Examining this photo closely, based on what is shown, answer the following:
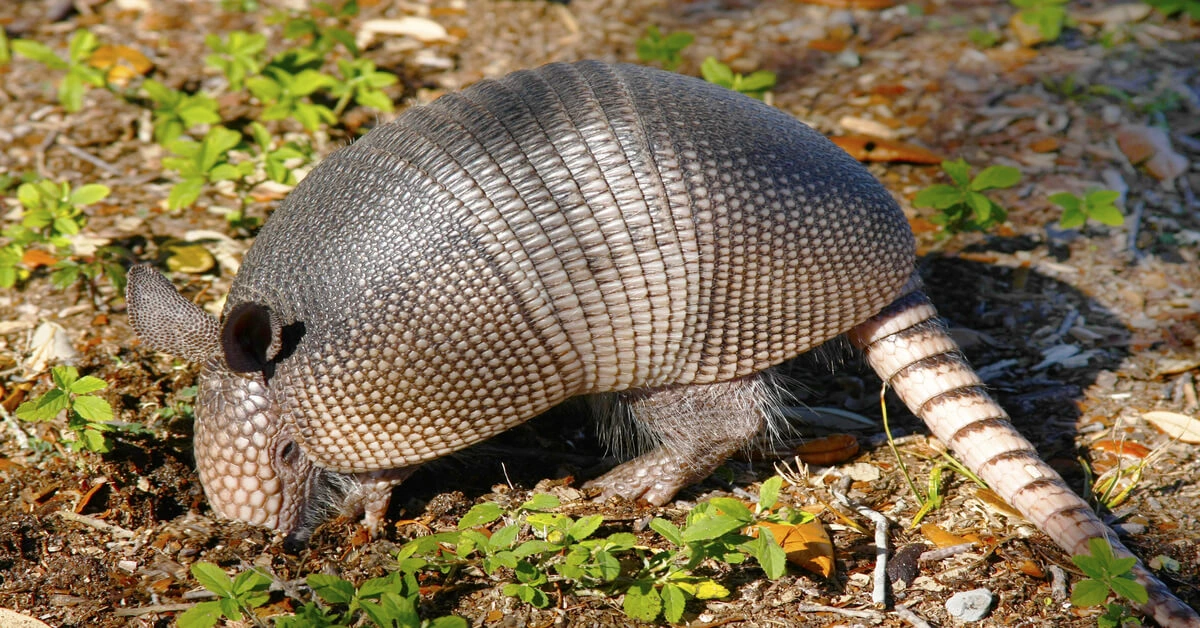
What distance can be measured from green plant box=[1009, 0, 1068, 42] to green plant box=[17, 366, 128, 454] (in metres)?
6.17

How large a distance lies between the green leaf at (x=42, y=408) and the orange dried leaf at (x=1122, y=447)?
4.31 metres

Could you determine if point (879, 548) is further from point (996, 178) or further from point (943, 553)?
point (996, 178)

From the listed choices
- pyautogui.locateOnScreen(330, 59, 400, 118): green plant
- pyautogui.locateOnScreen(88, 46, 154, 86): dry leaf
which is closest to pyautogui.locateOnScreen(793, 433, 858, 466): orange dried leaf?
pyautogui.locateOnScreen(330, 59, 400, 118): green plant

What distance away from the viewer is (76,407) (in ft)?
12.7

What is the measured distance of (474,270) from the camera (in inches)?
140

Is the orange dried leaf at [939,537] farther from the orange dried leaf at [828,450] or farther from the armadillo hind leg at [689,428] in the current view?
the armadillo hind leg at [689,428]

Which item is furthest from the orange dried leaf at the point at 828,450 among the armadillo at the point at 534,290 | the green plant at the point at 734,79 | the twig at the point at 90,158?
the twig at the point at 90,158

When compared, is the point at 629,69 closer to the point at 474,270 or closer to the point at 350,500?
the point at 474,270

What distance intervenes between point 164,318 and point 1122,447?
13.0 ft

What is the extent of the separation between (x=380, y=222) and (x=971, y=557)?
2.54 m

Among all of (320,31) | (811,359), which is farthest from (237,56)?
(811,359)

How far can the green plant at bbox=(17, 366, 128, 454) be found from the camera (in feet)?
12.6

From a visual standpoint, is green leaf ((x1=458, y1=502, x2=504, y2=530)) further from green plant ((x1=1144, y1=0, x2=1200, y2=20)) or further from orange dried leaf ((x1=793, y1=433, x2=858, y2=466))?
green plant ((x1=1144, y1=0, x2=1200, y2=20))

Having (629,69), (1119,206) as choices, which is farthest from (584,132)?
(1119,206)
